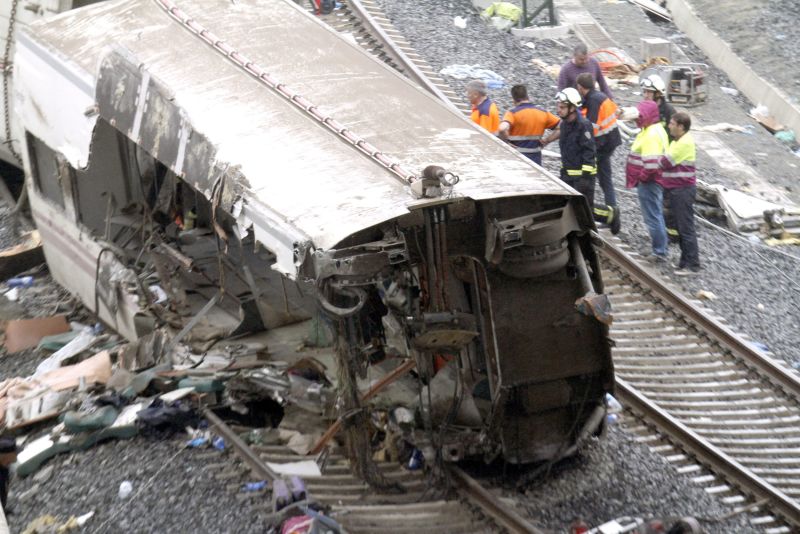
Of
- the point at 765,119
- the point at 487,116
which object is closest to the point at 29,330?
the point at 487,116

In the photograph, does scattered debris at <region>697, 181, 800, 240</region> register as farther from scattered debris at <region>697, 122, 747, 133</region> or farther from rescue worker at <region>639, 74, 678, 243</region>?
scattered debris at <region>697, 122, 747, 133</region>

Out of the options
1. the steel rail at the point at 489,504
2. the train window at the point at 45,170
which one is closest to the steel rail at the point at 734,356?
the steel rail at the point at 489,504

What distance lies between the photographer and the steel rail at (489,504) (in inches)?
265

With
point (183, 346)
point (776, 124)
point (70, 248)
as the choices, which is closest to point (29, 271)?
point (70, 248)

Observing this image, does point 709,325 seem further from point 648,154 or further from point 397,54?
point 397,54

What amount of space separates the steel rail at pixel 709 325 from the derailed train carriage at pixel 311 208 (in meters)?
1.98

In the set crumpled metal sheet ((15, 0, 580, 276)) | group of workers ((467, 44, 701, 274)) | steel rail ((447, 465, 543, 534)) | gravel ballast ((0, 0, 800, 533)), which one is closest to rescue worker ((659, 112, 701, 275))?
group of workers ((467, 44, 701, 274))

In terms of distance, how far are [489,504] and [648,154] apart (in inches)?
201

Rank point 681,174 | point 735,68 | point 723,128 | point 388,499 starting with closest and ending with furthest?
point 388,499, point 681,174, point 723,128, point 735,68

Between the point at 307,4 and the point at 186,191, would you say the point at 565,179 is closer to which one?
the point at 186,191

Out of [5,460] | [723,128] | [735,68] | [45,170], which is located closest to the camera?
[5,460]

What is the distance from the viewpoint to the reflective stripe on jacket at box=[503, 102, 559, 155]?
11117 mm

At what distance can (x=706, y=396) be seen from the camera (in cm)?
933

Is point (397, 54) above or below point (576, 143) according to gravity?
below
